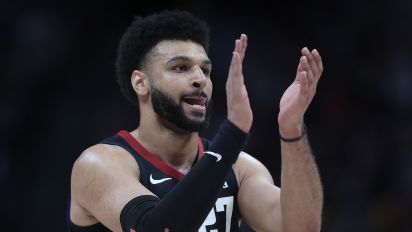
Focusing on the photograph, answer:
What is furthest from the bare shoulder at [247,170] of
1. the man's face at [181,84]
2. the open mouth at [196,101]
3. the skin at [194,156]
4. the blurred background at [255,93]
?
the blurred background at [255,93]

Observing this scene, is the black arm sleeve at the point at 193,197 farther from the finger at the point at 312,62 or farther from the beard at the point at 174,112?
the beard at the point at 174,112

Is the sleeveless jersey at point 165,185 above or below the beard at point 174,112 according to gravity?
below

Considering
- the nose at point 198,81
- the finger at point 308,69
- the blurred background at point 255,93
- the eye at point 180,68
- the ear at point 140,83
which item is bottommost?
the blurred background at point 255,93

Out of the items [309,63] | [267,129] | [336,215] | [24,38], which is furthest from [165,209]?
[24,38]

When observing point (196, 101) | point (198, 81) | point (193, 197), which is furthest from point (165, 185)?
point (193, 197)

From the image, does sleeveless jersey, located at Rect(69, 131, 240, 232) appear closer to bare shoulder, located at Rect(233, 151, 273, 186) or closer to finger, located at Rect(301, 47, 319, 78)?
bare shoulder, located at Rect(233, 151, 273, 186)

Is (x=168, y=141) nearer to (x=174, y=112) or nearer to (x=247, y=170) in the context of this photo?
(x=174, y=112)

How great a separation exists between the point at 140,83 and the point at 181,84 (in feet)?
1.30

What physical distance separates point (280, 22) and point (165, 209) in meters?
6.71

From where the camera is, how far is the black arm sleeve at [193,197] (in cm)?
349

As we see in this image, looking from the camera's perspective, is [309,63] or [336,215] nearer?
[309,63]

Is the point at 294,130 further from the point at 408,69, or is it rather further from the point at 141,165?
the point at 408,69

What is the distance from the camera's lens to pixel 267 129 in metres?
8.94

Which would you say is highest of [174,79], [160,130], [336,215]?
[174,79]
